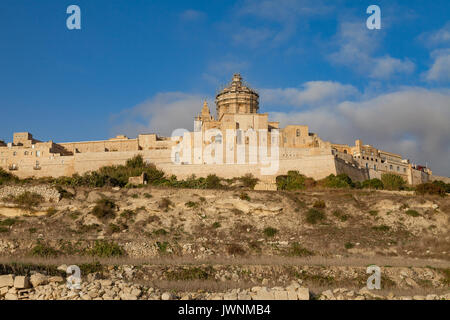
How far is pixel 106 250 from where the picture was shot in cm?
2467

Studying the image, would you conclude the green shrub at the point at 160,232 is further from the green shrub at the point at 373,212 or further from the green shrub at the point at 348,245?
the green shrub at the point at 373,212

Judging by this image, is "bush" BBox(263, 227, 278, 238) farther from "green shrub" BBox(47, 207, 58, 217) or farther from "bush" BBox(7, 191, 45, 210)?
"bush" BBox(7, 191, 45, 210)

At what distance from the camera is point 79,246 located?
82.5 feet

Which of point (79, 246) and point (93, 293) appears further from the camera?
point (79, 246)

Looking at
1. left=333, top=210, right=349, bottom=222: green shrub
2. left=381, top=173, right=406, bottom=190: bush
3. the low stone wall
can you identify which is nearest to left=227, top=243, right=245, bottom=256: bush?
left=333, top=210, right=349, bottom=222: green shrub

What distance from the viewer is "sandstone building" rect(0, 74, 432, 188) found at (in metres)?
43.5

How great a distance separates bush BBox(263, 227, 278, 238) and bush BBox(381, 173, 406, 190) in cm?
1794

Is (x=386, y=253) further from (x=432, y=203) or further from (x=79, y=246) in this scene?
(x=79, y=246)

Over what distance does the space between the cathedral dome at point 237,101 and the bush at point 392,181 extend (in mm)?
15809

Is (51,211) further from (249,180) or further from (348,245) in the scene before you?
(348,245)

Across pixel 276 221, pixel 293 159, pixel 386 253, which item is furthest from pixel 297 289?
pixel 293 159

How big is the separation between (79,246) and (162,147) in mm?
25711

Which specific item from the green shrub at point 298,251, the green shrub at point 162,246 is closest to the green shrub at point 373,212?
the green shrub at point 298,251

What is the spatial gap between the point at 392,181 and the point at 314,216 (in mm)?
17726
